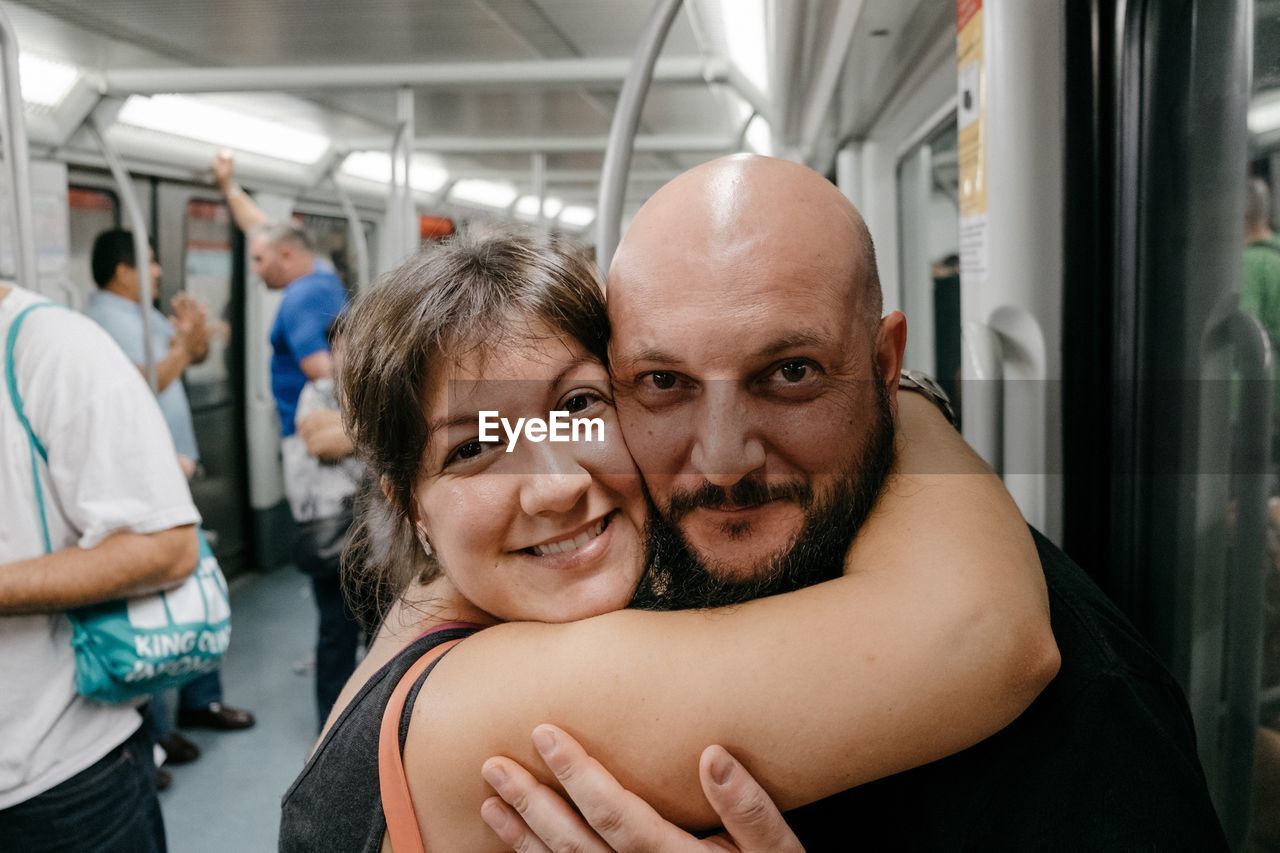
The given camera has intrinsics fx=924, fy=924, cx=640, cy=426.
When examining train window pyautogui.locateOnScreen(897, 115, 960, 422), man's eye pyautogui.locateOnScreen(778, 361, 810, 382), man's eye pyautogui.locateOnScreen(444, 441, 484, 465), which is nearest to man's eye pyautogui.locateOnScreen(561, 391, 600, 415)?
man's eye pyautogui.locateOnScreen(444, 441, 484, 465)

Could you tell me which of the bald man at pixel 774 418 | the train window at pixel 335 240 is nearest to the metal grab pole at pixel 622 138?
the bald man at pixel 774 418

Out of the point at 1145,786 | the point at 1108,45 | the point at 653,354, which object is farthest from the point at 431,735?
the point at 1108,45

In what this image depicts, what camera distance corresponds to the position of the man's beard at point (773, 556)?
106 centimetres

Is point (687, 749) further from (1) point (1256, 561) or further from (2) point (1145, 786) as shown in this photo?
(1) point (1256, 561)

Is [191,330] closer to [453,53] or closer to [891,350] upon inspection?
[453,53]

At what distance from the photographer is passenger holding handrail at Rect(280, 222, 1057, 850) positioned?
82 centimetres

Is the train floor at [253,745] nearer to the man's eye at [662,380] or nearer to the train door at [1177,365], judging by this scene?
the man's eye at [662,380]

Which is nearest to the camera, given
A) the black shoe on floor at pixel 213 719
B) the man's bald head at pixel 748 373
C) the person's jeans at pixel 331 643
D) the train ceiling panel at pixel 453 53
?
the man's bald head at pixel 748 373

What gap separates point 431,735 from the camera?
927 millimetres

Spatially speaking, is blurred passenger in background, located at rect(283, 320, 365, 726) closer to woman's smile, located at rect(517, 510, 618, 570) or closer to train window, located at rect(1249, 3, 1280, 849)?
woman's smile, located at rect(517, 510, 618, 570)

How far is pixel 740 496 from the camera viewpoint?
3.48ft

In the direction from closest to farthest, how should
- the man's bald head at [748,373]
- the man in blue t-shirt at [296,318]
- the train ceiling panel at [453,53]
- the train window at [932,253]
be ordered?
1. the man's bald head at [748,373]
2. the train window at [932,253]
3. the train ceiling panel at [453,53]
4. the man in blue t-shirt at [296,318]

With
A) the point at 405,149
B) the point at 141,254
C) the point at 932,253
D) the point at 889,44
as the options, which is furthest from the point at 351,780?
the point at 141,254

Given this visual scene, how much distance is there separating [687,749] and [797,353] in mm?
447
